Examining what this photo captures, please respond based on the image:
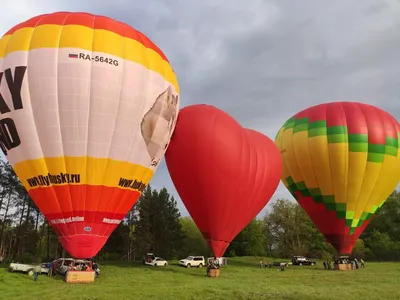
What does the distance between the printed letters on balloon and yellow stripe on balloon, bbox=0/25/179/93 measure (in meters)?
1.18

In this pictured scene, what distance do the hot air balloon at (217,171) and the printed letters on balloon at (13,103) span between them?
8527mm

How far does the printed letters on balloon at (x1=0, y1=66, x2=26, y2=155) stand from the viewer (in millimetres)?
16469

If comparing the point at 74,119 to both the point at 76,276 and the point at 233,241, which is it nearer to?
the point at 76,276

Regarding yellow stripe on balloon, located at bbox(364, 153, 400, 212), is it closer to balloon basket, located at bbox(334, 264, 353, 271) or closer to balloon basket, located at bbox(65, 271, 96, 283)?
balloon basket, located at bbox(334, 264, 353, 271)

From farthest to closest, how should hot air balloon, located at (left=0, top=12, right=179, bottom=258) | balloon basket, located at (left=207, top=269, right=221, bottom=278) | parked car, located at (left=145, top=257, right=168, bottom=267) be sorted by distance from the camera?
1. parked car, located at (left=145, top=257, right=168, bottom=267)
2. balloon basket, located at (left=207, top=269, right=221, bottom=278)
3. hot air balloon, located at (left=0, top=12, right=179, bottom=258)

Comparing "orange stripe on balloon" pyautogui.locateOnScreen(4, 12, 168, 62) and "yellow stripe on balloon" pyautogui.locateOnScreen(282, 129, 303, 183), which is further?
"yellow stripe on balloon" pyautogui.locateOnScreen(282, 129, 303, 183)

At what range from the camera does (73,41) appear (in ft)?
55.4

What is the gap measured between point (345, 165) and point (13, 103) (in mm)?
20940

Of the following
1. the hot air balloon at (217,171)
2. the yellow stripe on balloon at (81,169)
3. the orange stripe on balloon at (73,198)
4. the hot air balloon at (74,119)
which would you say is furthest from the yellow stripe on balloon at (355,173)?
the orange stripe on balloon at (73,198)

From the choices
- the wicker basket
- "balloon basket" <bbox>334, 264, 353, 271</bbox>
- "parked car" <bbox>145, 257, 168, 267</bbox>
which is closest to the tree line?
"parked car" <bbox>145, 257, 168, 267</bbox>

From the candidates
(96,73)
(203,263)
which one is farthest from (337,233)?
(96,73)

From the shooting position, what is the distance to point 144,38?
1959 centimetres

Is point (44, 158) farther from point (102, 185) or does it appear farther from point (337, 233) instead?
point (337, 233)

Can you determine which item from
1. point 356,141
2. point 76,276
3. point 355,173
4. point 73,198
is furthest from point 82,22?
point 355,173
